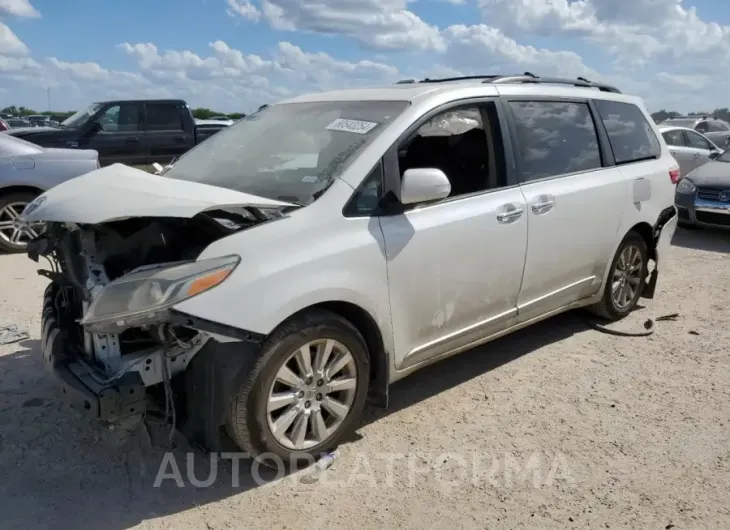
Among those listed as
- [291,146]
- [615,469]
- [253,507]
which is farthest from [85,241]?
[615,469]

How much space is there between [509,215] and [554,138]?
88 centimetres

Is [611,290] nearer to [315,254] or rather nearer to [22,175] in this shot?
[315,254]

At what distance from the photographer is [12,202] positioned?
7.61m

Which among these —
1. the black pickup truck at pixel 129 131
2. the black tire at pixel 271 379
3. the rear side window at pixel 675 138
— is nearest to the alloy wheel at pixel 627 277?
the black tire at pixel 271 379

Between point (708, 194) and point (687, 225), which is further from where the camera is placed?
point (687, 225)

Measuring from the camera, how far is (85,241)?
3213 millimetres

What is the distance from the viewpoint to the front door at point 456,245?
11.5 feet

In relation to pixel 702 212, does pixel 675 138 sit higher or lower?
higher

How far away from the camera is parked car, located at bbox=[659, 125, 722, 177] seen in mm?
12336

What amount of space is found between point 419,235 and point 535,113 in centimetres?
149

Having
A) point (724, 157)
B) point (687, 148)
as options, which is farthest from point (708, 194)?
point (687, 148)

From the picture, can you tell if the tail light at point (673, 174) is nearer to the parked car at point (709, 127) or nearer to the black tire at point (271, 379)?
the black tire at point (271, 379)

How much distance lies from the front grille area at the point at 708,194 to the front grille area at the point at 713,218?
237 millimetres

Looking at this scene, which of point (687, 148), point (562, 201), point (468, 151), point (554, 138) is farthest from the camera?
point (687, 148)
